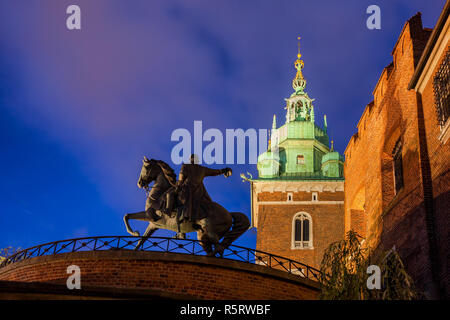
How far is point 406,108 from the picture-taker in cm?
2208

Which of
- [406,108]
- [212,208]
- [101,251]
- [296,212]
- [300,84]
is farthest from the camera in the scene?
[300,84]

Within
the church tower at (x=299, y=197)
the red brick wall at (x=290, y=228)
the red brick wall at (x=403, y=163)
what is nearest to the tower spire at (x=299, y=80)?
the church tower at (x=299, y=197)

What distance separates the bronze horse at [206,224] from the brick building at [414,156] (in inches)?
207

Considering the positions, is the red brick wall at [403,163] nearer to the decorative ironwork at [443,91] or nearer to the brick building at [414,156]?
the brick building at [414,156]

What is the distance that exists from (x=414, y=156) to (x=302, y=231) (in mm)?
→ 28277

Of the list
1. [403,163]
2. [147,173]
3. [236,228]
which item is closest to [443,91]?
[403,163]

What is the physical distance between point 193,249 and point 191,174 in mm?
2423

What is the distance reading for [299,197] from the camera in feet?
164

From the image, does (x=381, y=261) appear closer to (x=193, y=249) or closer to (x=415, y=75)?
(x=193, y=249)

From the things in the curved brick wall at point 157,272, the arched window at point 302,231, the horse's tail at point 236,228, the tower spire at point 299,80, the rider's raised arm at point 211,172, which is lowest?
the curved brick wall at point 157,272

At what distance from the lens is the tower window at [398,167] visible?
23875 mm
